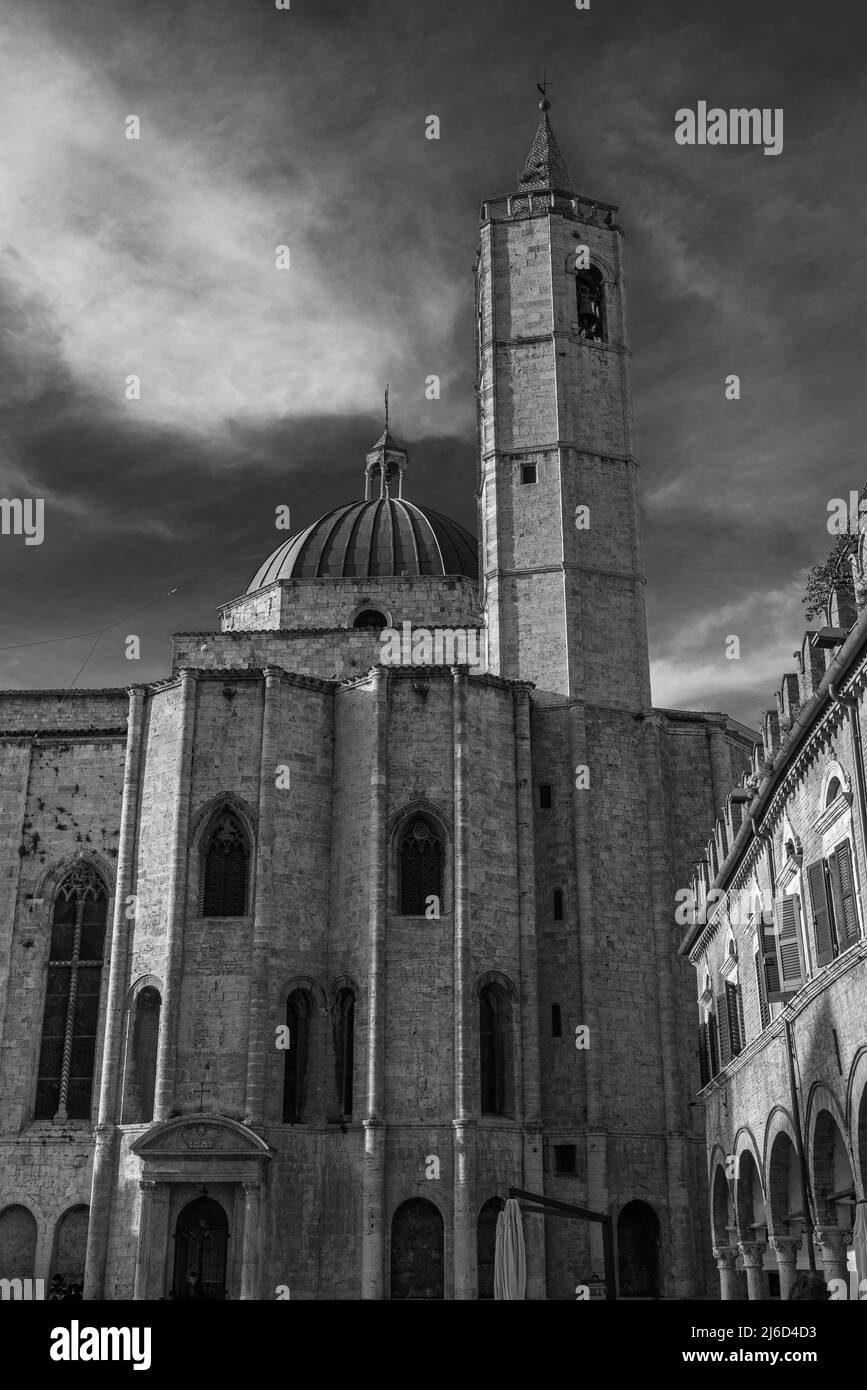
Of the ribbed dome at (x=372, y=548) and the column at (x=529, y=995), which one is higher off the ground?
the ribbed dome at (x=372, y=548)

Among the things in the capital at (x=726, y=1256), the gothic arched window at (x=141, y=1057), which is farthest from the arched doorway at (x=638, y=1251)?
the gothic arched window at (x=141, y=1057)

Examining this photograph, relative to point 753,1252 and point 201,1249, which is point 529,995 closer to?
point 201,1249

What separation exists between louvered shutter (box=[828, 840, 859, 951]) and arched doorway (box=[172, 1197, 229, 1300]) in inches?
701

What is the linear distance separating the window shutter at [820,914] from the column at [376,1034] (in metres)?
14.8

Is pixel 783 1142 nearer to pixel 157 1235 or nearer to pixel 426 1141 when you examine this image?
pixel 426 1141

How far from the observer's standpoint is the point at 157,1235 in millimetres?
27906

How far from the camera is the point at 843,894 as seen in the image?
15375 millimetres

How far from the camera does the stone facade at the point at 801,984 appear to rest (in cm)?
1430

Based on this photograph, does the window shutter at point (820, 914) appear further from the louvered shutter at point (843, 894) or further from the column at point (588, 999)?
the column at point (588, 999)

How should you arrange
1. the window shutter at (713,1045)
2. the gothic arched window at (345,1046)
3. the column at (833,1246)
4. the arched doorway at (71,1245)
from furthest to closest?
the arched doorway at (71,1245), the gothic arched window at (345,1046), the window shutter at (713,1045), the column at (833,1246)

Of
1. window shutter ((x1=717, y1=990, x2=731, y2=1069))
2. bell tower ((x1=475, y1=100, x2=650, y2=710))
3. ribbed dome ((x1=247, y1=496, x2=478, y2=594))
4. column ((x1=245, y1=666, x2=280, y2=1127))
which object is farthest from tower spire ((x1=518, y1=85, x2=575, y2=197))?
window shutter ((x1=717, y1=990, x2=731, y2=1069))

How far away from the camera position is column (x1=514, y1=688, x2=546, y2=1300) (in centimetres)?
2859

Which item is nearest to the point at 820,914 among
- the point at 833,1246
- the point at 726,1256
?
the point at 833,1246
